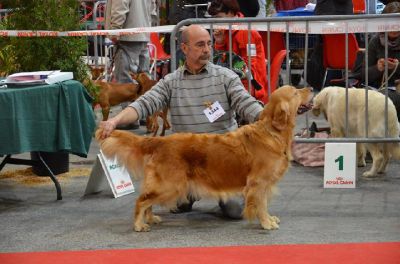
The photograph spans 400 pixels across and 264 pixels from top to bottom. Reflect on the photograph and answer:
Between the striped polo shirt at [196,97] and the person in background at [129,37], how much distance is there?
3.70 metres

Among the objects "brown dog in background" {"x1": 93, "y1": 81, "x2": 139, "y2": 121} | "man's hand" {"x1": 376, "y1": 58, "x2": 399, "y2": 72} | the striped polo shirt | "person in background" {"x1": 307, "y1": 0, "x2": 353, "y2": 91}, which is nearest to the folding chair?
"person in background" {"x1": 307, "y1": 0, "x2": 353, "y2": 91}

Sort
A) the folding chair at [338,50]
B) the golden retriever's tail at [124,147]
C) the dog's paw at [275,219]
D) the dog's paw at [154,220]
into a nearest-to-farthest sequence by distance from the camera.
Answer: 1. the golden retriever's tail at [124,147]
2. the dog's paw at [275,219]
3. the dog's paw at [154,220]
4. the folding chair at [338,50]

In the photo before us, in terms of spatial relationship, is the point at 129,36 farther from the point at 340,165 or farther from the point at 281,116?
the point at 281,116

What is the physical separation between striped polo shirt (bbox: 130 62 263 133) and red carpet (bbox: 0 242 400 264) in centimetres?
105

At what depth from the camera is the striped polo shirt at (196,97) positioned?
5039 millimetres

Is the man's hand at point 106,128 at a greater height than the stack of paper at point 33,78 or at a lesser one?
lesser

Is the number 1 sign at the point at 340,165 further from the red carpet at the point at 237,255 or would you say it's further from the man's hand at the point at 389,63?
the man's hand at the point at 389,63

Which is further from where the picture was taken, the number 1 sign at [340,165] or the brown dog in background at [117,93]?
the brown dog in background at [117,93]

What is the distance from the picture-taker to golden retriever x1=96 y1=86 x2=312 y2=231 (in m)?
4.61

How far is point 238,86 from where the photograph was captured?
503cm

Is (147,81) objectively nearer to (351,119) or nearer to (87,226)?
(351,119)

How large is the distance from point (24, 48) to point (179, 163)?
2479 mm

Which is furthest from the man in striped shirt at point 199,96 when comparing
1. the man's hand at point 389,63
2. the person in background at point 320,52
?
the person in background at point 320,52

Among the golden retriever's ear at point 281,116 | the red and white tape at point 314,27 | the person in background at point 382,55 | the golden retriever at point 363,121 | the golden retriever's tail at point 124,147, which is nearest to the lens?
the golden retriever's ear at point 281,116
